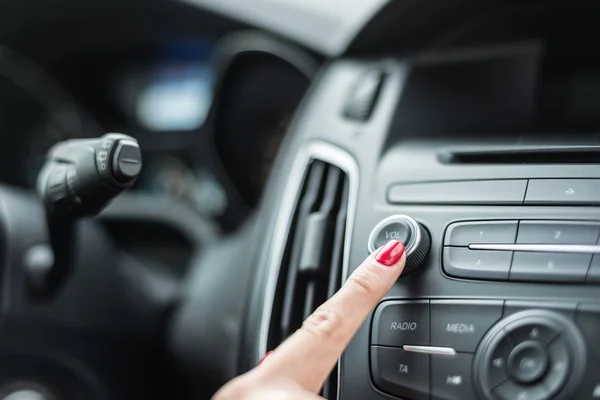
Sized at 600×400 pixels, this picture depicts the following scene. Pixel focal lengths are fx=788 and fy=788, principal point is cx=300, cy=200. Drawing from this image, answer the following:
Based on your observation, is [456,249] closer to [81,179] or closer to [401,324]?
[401,324]

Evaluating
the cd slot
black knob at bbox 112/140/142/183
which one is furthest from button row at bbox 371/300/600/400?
black knob at bbox 112/140/142/183

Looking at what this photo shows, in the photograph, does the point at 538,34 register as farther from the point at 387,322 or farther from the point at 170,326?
the point at 170,326

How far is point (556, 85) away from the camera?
104cm

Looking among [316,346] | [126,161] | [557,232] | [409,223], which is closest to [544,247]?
[557,232]

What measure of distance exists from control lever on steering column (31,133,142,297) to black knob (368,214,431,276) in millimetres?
233

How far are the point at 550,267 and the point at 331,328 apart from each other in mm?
203

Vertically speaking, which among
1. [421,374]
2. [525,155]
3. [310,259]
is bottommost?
[421,374]

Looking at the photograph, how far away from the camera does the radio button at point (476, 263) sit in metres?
0.69

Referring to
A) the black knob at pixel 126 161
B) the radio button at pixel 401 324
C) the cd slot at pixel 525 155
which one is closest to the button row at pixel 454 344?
the radio button at pixel 401 324

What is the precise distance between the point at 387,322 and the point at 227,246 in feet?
1.55

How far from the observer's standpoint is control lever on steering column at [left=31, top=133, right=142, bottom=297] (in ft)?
2.38

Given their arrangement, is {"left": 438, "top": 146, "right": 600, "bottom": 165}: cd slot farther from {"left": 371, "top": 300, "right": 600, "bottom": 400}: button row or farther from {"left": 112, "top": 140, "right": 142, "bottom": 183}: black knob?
{"left": 112, "top": 140, "right": 142, "bottom": 183}: black knob

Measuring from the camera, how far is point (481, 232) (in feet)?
2.36

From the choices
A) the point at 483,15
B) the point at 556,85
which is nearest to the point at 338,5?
the point at 483,15
